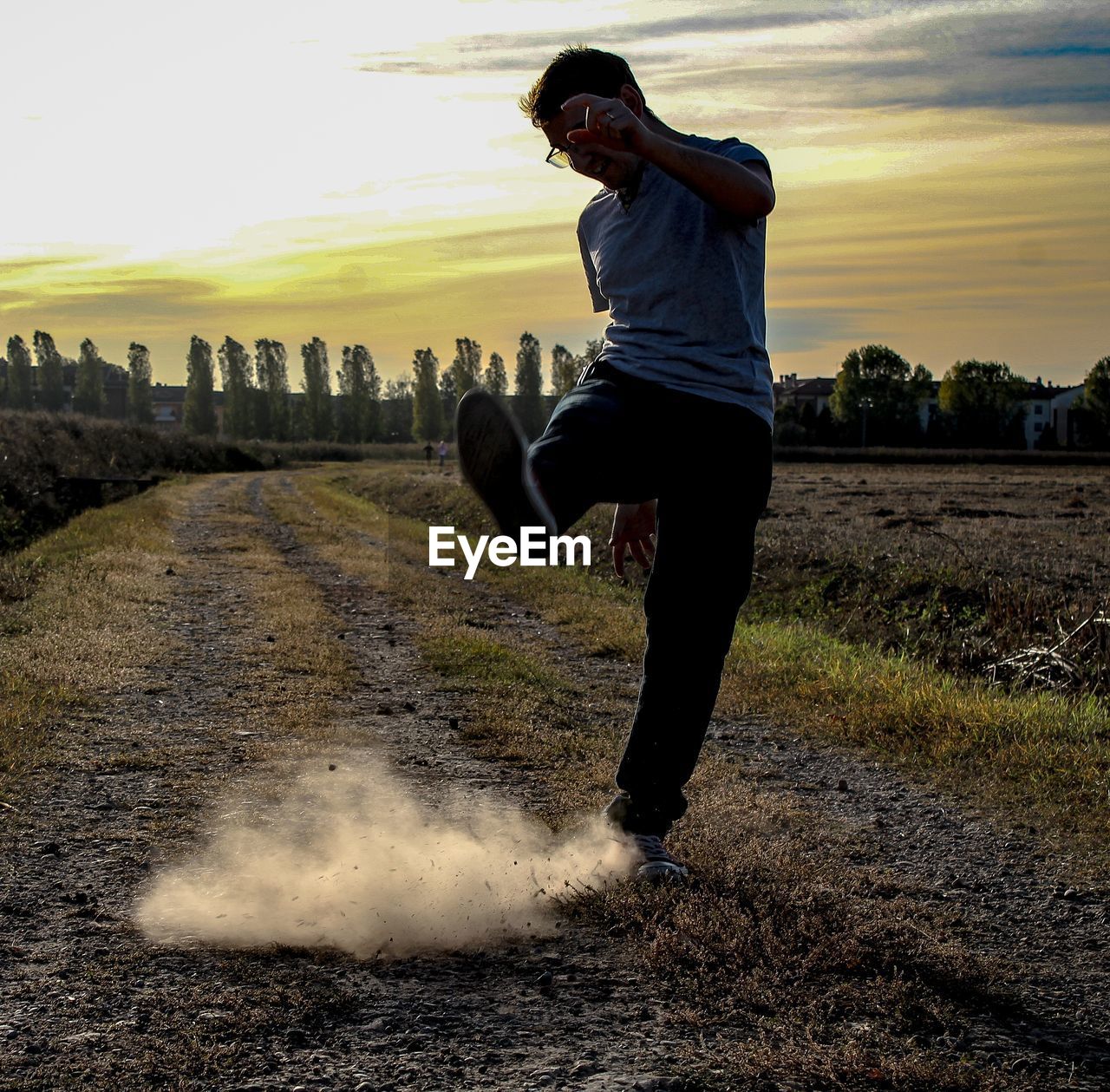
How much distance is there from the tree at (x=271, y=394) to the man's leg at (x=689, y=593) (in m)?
90.1

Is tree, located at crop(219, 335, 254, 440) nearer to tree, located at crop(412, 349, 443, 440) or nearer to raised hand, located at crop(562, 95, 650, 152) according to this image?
tree, located at crop(412, 349, 443, 440)

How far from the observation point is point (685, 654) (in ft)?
10.6

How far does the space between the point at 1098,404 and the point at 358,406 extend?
58.3 m

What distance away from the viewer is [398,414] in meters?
103

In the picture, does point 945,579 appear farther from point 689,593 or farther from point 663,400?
point 663,400

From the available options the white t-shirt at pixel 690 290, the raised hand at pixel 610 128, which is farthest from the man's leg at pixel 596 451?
the raised hand at pixel 610 128

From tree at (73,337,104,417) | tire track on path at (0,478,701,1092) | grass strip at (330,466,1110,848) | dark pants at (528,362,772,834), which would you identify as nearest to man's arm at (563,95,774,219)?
dark pants at (528,362,772,834)

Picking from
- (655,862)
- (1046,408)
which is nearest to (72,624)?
(655,862)

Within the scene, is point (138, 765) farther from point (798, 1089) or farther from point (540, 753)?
point (798, 1089)

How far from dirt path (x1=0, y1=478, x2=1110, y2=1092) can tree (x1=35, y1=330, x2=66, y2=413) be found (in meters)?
100

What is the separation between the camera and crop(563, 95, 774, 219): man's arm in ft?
8.55

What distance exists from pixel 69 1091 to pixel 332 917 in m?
0.94

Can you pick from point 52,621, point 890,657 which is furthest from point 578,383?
point 52,621

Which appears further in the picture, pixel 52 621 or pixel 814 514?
pixel 814 514
